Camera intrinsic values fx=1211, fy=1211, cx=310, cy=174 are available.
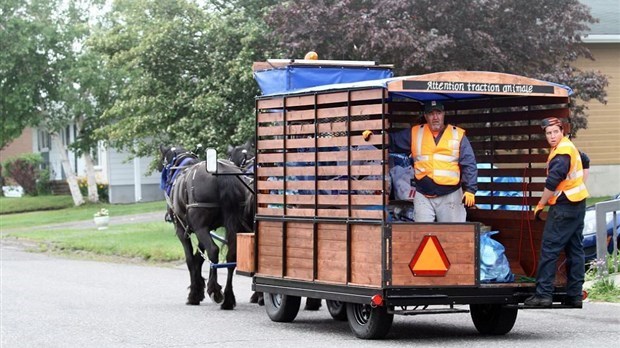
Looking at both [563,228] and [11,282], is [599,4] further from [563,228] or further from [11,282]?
[563,228]

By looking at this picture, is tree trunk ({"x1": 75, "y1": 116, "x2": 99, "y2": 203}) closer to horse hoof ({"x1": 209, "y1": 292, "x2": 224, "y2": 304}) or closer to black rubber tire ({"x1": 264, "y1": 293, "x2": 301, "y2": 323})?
horse hoof ({"x1": 209, "y1": 292, "x2": 224, "y2": 304})

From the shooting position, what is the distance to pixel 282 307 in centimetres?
1298

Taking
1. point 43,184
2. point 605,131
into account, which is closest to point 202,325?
point 605,131

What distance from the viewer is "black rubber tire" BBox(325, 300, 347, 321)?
42.6 ft

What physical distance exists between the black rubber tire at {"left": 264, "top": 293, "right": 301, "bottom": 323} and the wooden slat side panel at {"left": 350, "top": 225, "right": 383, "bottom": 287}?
175 cm

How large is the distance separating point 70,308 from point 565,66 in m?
12.2

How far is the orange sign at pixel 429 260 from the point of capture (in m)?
10.8

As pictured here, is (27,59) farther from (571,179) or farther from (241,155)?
(571,179)

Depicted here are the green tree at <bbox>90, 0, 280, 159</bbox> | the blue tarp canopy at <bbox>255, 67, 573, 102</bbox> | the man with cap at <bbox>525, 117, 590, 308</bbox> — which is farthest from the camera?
the green tree at <bbox>90, 0, 280, 159</bbox>

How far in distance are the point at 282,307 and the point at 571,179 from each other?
3.50 meters

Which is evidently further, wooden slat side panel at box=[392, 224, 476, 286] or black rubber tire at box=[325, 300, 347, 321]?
black rubber tire at box=[325, 300, 347, 321]

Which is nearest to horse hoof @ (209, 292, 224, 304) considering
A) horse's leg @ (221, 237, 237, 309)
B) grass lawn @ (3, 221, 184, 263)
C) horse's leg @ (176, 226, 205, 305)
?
horse's leg @ (176, 226, 205, 305)

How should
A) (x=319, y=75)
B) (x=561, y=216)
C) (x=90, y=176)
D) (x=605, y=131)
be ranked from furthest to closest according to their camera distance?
(x=90, y=176), (x=605, y=131), (x=319, y=75), (x=561, y=216)

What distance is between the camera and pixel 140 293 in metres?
17.0
